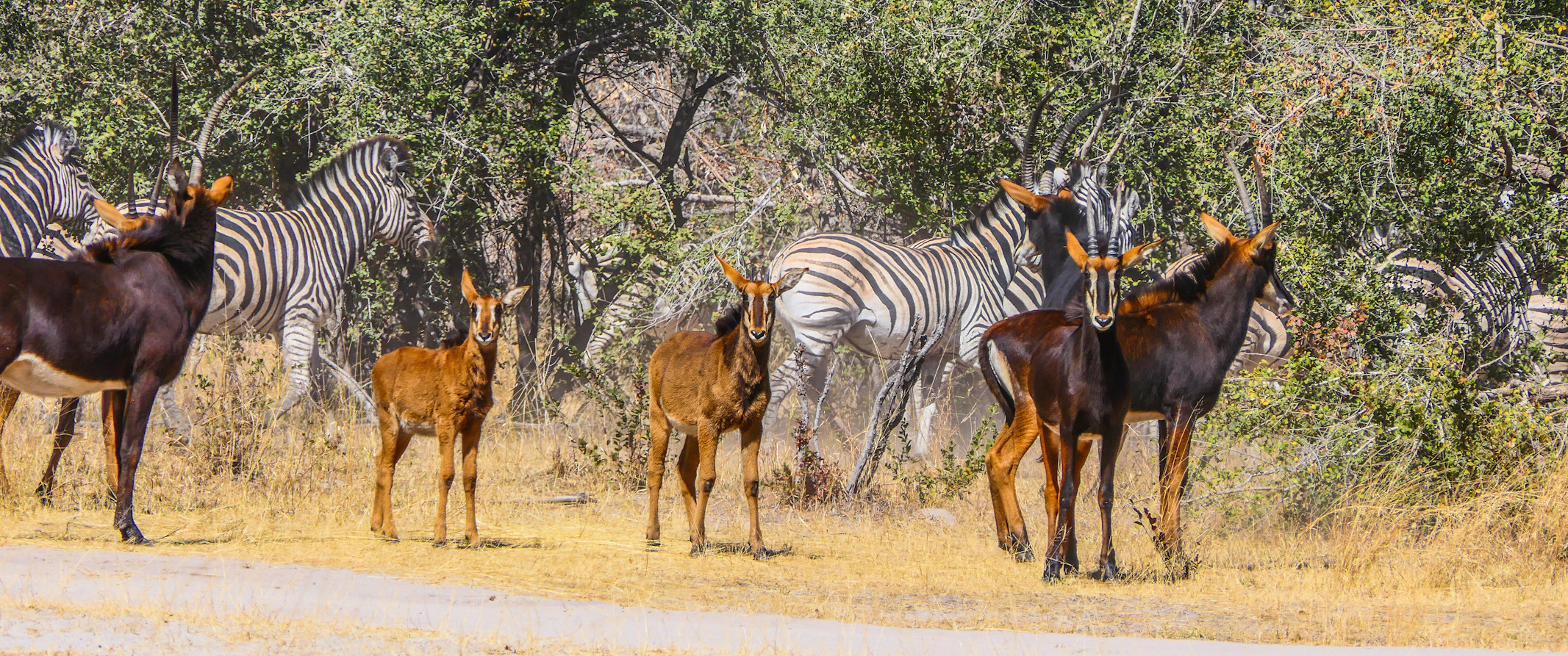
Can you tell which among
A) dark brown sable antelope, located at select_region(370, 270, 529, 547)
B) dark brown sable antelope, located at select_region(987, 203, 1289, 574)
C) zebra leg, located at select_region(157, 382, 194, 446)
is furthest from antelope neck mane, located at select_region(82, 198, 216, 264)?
dark brown sable antelope, located at select_region(987, 203, 1289, 574)

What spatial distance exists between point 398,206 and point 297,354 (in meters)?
1.76

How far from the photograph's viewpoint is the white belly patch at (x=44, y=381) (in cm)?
812

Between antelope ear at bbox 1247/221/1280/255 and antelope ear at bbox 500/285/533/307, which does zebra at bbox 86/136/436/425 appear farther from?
antelope ear at bbox 1247/221/1280/255

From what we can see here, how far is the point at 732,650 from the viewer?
589cm

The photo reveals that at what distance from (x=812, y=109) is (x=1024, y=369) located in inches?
241

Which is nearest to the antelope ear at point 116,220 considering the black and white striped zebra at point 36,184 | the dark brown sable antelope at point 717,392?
the dark brown sable antelope at point 717,392

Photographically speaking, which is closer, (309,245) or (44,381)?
(44,381)

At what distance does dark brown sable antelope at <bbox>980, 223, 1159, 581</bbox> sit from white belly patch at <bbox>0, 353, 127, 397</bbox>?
522 cm

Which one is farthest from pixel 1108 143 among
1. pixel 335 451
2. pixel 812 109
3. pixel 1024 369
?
pixel 335 451

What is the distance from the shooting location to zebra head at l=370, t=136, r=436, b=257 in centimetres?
1387

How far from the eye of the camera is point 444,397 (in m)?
8.63

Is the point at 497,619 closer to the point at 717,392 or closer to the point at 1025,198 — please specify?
the point at 717,392

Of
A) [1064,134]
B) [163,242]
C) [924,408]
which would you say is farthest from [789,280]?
[924,408]

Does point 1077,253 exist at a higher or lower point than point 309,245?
lower
